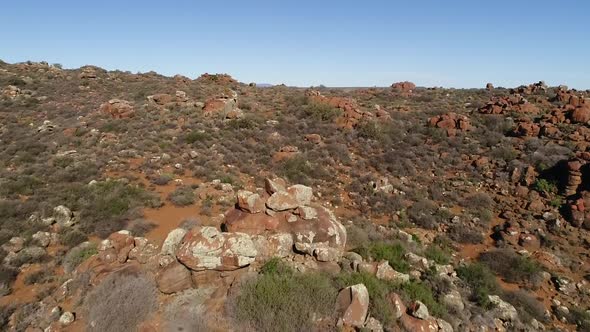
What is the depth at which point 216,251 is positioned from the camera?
24.5ft

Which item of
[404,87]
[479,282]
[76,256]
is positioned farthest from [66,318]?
[404,87]

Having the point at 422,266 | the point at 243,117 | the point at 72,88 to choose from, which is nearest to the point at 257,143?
the point at 243,117

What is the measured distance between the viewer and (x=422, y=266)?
920cm

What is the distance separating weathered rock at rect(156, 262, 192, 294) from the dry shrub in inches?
8.0

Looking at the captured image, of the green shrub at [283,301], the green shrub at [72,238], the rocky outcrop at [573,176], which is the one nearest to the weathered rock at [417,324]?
the green shrub at [283,301]

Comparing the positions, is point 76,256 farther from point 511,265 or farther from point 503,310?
point 511,265

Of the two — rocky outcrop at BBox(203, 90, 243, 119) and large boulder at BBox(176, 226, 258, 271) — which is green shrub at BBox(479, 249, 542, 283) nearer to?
large boulder at BBox(176, 226, 258, 271)

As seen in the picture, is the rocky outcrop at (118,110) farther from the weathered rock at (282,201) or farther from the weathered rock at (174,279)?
the weathered rock at (174,279)

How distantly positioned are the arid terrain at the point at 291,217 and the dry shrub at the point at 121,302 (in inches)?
1.5

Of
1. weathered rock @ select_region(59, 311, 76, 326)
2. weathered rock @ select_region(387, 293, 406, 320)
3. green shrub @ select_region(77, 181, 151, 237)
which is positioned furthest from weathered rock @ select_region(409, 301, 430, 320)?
green shrub @ select_region(77, 181, 151, 237)

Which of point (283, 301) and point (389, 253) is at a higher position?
point (283, 301)

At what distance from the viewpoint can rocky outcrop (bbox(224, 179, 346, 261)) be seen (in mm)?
8391

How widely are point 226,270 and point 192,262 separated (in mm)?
774

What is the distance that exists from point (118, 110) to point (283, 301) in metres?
21.0
